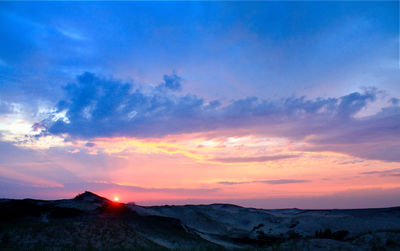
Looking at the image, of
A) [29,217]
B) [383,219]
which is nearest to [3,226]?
[29,217]

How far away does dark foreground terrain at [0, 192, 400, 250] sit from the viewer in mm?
22000

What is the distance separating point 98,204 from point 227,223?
62.2 ft

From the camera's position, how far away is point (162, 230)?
3253cm

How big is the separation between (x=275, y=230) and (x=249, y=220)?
8710 mm

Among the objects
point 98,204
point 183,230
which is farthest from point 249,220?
point 98,204

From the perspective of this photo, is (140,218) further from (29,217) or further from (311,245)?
(311,245)

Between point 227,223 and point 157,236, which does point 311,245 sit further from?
point 227,223

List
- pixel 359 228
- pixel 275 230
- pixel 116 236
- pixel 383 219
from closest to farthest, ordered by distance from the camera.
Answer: pixel 116 236 → pixel 359 228 → pixel 383 219 → pixel 275 230

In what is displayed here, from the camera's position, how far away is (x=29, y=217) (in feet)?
98.3

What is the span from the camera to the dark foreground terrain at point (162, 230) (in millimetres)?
22000

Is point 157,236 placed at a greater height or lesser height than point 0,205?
lesser

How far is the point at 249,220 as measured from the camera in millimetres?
44594

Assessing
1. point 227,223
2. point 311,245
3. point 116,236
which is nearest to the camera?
point 311,245

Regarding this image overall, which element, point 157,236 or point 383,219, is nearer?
point 157,236
